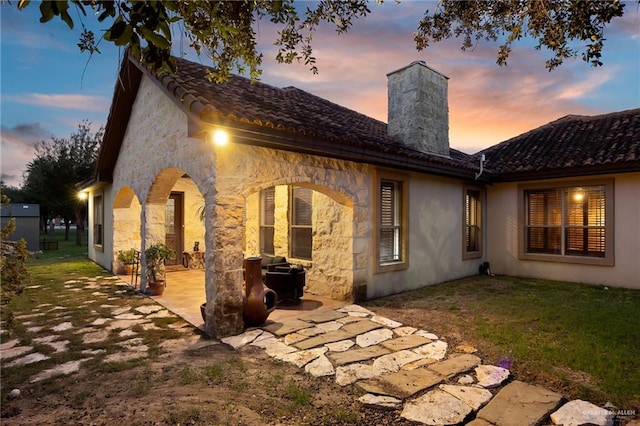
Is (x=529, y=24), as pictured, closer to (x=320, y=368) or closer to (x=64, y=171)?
(x=320, y=368)

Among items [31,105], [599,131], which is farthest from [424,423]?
[31,105]

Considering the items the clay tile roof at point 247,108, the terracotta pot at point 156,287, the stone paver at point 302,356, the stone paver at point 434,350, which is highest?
the clay tile roof at point 247,108

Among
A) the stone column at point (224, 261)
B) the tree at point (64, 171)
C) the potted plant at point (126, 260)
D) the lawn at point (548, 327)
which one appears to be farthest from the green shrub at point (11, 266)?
the tree at point (64, 171)

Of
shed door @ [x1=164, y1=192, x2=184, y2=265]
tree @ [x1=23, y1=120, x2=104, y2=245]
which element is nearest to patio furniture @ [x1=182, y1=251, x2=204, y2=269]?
shed door @ [x1=164, y1=192, x2=184, y2=265]

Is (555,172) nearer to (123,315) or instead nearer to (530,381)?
(530,381)

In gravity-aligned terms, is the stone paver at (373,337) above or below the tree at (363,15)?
below

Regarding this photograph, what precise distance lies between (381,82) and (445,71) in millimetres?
1835

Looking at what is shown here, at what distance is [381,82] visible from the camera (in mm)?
10023

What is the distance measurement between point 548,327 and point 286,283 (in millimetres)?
4265

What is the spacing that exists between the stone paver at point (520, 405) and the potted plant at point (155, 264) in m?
6.50

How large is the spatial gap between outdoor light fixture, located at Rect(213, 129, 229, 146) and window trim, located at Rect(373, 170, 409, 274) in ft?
11.4

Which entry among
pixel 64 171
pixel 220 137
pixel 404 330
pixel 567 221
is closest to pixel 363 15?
pixel 220 137

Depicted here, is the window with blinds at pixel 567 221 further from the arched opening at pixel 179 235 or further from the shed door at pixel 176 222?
the shed door at pixel 176 222

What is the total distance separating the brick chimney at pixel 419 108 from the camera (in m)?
9.15
